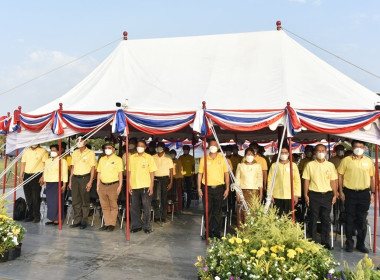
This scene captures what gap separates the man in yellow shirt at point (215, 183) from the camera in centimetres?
683

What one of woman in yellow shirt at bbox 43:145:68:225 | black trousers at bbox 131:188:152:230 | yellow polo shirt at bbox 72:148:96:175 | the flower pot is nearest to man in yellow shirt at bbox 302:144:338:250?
black trousers at bbox 131:188:152:230

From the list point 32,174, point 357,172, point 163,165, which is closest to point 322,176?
point 357,172

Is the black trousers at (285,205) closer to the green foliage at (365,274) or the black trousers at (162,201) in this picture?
the black trousers at (162,201)

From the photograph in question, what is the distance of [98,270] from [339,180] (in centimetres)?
437

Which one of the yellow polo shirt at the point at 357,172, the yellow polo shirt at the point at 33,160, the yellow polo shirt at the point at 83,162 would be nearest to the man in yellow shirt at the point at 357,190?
the yellow polo shirt at the point at 357,172

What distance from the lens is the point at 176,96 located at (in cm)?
736

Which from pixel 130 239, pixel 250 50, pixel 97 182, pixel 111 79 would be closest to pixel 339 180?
pixel 250 50

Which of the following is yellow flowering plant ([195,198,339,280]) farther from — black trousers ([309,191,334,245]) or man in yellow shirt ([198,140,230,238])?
man in yellow shirt ([198,140,230,238])

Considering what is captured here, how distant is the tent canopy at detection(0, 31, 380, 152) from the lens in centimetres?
632

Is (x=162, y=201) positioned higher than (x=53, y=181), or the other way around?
(x=53, y=181)

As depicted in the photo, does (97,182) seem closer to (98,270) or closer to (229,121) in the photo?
(98,270)

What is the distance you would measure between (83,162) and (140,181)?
148 centimetres

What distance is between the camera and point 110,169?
7578 mm

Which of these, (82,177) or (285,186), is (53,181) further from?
(285,186)
